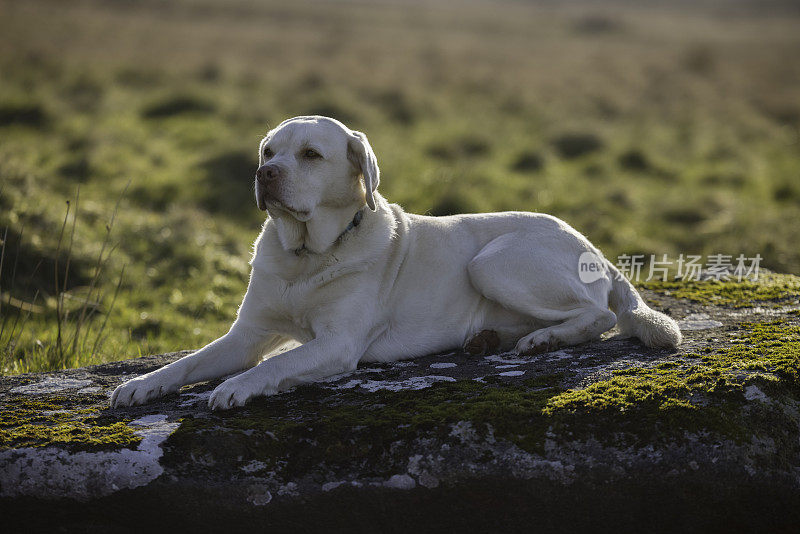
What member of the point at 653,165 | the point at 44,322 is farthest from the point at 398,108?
the point at 44,322

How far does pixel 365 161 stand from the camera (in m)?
4.54

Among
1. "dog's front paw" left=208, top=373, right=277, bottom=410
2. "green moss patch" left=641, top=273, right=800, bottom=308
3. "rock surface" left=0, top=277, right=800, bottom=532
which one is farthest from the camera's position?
"green moss patch" left=641, top=273, right=800, bottom=308

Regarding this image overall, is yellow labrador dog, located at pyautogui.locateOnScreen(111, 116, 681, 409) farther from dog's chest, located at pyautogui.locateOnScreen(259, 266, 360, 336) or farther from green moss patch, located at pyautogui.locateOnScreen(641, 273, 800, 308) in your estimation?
green moss patch, located at pyautogui.locateOnScreen(641, 273, 800, 308)

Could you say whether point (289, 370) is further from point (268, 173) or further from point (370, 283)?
point (268, 173)

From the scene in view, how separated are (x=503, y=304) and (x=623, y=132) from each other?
48.8 feet

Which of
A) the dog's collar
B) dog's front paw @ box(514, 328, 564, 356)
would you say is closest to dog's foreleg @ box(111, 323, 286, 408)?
the dog's collar

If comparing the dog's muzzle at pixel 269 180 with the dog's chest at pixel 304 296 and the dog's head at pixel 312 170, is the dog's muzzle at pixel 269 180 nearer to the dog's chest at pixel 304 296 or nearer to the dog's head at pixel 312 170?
the dog's head at pixel 312 170

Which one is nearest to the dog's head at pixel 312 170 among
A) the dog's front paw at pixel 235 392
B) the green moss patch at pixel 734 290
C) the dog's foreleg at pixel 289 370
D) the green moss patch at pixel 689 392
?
the dog's foreleg at pixel 289 370

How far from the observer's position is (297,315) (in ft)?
15.2

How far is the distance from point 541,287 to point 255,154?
8.90 meters

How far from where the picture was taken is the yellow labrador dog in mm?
4426

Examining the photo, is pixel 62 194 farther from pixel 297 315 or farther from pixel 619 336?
pixel 619 336

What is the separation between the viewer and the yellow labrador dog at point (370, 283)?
4426mm

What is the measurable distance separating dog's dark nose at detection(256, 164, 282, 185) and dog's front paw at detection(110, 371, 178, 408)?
3.88 ft
